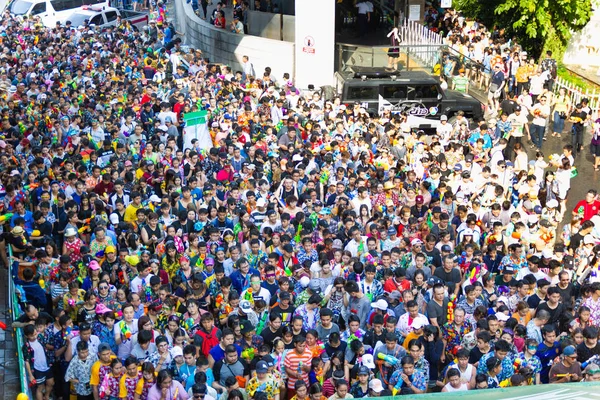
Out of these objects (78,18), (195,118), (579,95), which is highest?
(195,118)

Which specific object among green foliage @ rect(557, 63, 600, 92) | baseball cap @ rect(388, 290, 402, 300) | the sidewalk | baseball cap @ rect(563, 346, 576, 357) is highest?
baseball cap @ rect(563, 346, 576, 357)

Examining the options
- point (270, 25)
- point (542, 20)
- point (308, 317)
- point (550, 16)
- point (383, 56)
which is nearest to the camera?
point (308, 317)

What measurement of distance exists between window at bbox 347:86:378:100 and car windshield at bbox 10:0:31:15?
1798 cm

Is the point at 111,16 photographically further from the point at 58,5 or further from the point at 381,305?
the point at 381,305

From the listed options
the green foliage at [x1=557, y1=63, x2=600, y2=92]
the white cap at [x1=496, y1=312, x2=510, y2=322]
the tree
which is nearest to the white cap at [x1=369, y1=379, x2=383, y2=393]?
the white cap at [x1=496, y1=312, x2=510, y2=322]

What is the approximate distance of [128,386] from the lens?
965 cm

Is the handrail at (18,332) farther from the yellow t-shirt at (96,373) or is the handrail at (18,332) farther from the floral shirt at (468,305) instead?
the floral shirt at (468,305)

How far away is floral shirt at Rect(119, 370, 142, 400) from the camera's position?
31.6 feet

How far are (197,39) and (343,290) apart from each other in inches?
926

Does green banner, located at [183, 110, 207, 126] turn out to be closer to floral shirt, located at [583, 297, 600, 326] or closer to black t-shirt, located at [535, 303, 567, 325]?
black t-shirt, located at [535, 303, 567, 325]

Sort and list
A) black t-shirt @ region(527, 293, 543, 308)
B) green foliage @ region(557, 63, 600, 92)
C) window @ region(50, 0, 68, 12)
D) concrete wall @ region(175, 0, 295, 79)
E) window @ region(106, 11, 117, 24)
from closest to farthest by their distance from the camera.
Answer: black t-shirt @ region(527, 293, 543, 308) < green foliage @ region(557, 63, 600, 92) < concrete wall @ region(175, 0, 295, 79) < window @ region(106, 11, 117, 24) < window @ region(50, 0, 68, 12)

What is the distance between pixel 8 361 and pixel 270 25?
22.4m

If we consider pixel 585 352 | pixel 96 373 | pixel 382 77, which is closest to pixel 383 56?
pixel 382 77

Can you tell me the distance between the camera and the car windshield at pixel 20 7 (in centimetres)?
3541
